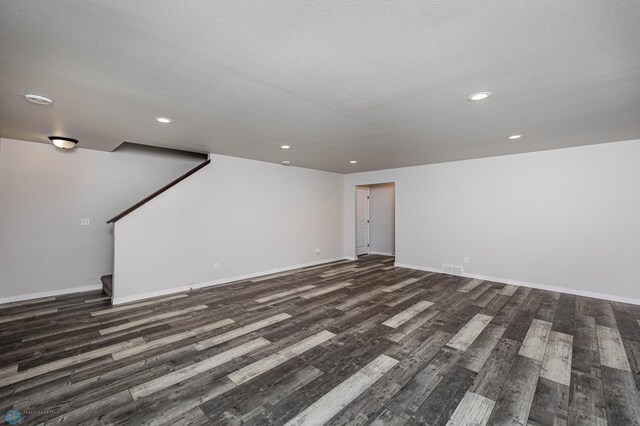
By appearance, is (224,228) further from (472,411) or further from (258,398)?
(472,411)

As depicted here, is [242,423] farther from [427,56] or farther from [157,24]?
[427,56]

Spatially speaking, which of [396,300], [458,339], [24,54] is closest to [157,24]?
[24,54]

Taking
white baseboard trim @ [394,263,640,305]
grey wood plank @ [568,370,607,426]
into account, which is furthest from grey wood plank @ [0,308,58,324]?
white baseboard trim @ [394,263,640,305]

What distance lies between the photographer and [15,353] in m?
2.54

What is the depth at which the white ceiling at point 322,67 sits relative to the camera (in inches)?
55.7

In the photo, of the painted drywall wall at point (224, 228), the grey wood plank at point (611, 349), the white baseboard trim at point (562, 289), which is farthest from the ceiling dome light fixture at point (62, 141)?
the white baseboard trim at point (562, 289)

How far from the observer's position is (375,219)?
8.59 meters

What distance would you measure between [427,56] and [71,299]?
573cm

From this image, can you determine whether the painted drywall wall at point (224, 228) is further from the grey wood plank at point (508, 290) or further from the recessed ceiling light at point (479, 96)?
the recessed ceiling light at point (479, 96)

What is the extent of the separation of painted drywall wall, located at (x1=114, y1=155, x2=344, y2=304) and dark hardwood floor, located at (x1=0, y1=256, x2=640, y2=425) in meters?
0.61

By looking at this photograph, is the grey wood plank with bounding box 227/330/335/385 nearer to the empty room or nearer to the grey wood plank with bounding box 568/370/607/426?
the empty room

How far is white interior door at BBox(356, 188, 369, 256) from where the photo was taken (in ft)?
27.1

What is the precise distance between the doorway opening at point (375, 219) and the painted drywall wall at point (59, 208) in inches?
225

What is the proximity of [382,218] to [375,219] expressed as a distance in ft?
0.85
